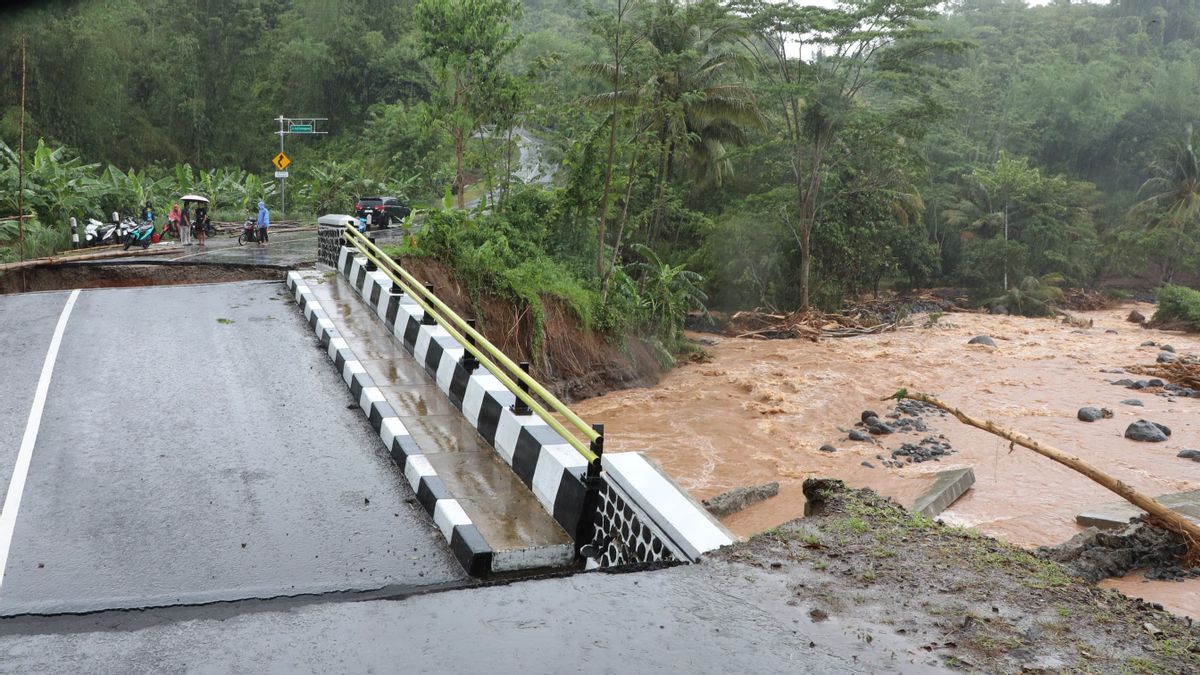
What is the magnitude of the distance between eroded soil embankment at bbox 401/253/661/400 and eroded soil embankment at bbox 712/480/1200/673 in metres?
11.6

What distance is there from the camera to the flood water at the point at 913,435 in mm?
14234

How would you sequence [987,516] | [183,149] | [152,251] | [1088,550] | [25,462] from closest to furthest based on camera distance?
1. [25,462]
2. [1088,550]
3. [987,516]
4. [152,251]
5. [183,149]

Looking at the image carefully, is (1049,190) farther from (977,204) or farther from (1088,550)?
(1088,550)

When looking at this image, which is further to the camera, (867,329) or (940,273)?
(940,273)

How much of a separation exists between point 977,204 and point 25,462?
4646cm

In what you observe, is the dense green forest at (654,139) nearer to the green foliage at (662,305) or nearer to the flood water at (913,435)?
the green foliage at (662,305)

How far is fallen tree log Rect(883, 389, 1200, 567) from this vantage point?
7.16 metres

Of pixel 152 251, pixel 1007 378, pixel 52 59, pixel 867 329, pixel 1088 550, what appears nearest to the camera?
pixel 1088 550

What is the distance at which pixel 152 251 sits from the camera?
20.3 m

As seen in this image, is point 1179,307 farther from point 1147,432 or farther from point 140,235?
point 140,235

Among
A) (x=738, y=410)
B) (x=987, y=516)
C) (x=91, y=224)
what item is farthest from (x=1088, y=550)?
(x=91, y=224)

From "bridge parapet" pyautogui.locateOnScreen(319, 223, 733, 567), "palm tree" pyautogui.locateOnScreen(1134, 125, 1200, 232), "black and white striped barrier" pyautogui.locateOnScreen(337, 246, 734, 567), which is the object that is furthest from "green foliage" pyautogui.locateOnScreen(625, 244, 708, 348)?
"palm tree" pyautogui.locateOnScreen(1134, 125, 1200, 232)

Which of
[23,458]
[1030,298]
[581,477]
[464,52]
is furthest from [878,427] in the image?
[1030,298]

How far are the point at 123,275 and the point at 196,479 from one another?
1081 centimetres
